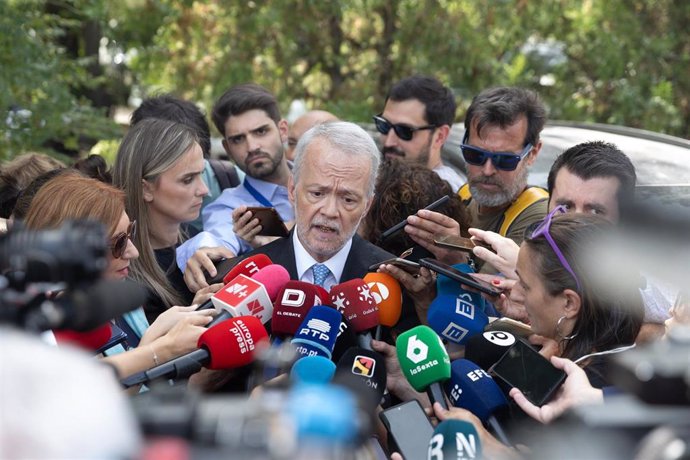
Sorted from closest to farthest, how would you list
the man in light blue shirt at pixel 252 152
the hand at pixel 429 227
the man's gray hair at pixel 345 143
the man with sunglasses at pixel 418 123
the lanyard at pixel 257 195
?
the hand at pixel 429 227 → the man's gray hair at pixel 345 143 → the man in light blue shirt at pixel 252 152 → the lanyard at pixel 257 195 → the man with sunglasses at pixel 418 123

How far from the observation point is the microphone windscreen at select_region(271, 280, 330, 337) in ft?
10.4

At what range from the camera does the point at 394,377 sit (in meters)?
3.38

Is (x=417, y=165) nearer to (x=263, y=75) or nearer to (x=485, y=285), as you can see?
(x=485, y=285)

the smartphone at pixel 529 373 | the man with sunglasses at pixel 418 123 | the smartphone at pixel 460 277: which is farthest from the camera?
the man with sunglasses at pixel 418 123

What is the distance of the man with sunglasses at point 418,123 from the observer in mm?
5695

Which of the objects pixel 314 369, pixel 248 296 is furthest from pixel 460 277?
pixel 314 369

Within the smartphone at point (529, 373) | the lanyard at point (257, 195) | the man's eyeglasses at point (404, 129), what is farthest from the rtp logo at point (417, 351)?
the man's eyeglasses at point (404, 129)

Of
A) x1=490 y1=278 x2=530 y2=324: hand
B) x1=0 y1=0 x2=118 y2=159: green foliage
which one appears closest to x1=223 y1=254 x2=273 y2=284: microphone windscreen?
x1=490 y1=278 x2=530 y2=324: hand

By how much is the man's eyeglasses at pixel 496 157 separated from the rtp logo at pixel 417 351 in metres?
2.02

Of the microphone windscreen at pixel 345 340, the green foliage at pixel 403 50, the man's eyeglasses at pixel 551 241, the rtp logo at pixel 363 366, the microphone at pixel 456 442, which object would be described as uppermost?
the man's eyeglasses at pixel 551 241

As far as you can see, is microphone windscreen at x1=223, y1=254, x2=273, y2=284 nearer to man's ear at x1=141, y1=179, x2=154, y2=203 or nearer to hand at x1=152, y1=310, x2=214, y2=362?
hand at x1=152, y1=310, x2=214, y2=362

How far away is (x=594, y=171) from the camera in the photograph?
4.00 metres

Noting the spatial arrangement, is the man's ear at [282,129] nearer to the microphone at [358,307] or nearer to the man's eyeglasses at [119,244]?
the man's eyeglasses at [119,244]

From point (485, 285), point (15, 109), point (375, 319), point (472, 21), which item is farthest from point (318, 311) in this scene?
point (472, 21)
